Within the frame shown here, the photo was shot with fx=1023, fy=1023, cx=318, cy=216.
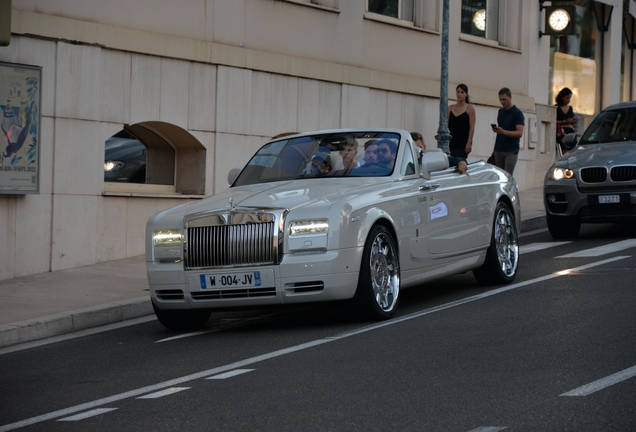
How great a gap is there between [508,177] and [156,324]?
4.17 m

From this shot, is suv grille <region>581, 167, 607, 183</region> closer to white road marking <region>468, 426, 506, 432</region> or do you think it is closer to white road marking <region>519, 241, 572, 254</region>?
white road marking <region>519, 241, 572, 254</region>

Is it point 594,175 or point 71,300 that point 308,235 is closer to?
point 71,300

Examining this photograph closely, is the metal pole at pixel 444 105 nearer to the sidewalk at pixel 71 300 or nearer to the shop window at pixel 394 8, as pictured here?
the shop window at pixel 394 8

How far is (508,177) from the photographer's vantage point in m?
11.1

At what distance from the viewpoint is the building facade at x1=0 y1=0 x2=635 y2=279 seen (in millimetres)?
12953

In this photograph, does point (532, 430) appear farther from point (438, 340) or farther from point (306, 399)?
point (438, 340)

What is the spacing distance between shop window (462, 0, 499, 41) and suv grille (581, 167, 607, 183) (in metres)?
8.90

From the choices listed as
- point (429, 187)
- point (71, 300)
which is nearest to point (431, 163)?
point (429, 187)

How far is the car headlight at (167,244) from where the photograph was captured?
27.2 ft

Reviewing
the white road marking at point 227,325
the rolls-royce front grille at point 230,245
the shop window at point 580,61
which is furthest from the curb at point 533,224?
the shop window at point 580,61

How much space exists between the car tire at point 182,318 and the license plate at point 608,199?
6583 millimetres

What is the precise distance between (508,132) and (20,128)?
301 inches

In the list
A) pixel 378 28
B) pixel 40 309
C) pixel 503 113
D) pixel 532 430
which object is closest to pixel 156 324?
pixel 40 309

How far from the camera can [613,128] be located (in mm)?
14742
